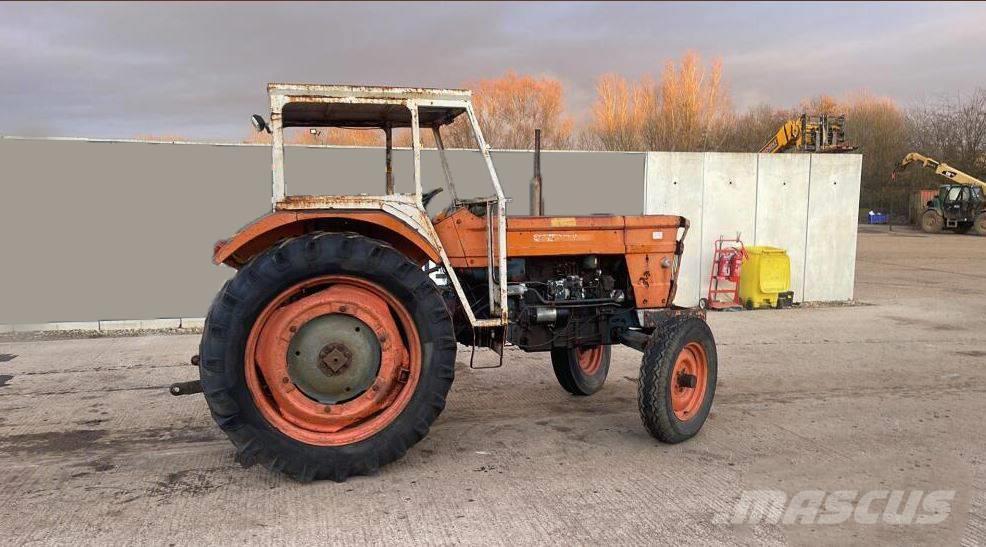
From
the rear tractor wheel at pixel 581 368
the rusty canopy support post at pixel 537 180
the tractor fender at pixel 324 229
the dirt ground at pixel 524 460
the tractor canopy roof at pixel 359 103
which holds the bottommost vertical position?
the dirt ground at pixel 524 460

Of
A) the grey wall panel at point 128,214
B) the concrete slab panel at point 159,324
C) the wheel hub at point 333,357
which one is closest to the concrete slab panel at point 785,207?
the grey wall panel at point 128,214

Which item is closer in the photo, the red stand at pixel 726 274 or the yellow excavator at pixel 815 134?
the red stand at pixel 726 274

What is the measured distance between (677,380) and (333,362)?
89.9 inches

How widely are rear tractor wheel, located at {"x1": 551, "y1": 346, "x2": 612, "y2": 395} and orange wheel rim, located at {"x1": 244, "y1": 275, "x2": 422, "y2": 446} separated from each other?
2.05 metres

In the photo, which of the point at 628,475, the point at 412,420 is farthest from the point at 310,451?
the point at 628,475

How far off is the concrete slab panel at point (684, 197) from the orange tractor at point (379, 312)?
20.2 ft

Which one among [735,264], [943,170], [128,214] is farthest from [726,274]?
[943,170]

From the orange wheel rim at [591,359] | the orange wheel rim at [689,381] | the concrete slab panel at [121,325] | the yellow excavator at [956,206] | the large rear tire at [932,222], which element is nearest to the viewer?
the orange wheel rim at [689,381]

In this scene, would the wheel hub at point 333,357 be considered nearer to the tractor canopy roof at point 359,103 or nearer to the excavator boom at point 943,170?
the tractor canopy roof at point 359,103

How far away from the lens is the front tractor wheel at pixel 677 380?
454 centimetres

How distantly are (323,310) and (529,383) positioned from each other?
2829mm

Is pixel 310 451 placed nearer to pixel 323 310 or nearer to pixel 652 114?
pixel 323 310

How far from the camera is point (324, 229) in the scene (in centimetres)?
423

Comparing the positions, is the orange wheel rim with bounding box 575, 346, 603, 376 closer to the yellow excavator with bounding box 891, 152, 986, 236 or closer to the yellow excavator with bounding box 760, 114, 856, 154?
the yellow excavator with bounding box 760, 114, 856, 154
